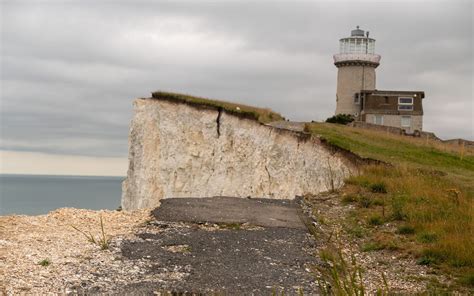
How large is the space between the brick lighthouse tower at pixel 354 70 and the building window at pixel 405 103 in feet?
15.9

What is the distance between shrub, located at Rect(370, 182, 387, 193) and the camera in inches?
622

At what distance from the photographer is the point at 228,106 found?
3309 cm

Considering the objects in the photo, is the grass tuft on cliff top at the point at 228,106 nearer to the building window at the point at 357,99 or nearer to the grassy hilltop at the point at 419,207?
the grassy hilltop at the point at 419,207

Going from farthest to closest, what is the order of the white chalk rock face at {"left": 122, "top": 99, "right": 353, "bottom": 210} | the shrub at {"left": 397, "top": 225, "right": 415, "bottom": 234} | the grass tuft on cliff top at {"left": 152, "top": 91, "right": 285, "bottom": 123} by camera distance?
the grass tuft on cliff top at {"left": 152, "top": 91, "right": 285, "bottom": 123}
the white chalk rock face at {"left": 122, "top": 99, "right": 353, "bottom": 210}
the shrub at {"left": 397, "top": 225, "right": 415, "bottom": 234}

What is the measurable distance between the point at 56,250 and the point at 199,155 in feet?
79.0

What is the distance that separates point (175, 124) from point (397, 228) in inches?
893

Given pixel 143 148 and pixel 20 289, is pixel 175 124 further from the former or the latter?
pixel 20 289

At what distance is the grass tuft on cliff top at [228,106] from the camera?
31688 mm

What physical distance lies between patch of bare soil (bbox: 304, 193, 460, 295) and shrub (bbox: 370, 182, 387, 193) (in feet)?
4.64

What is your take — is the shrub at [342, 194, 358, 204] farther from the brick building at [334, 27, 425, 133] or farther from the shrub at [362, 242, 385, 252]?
the brick building at [334, 27, 425, 133]

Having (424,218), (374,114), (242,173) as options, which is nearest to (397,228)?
(424,218)

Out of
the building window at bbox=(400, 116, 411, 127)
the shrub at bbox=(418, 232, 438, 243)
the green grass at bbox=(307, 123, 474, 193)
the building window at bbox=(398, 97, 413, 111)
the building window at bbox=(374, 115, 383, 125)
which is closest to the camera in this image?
the shrub at bbox=(418, 232, 438, 243)

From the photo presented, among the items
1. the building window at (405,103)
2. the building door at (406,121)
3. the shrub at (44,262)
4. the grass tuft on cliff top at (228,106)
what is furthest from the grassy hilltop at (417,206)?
the building window at (405,103)

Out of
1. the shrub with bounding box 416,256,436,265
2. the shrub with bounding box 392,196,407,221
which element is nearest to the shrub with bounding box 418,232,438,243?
the shrub with bounding box 416,256,436,265
